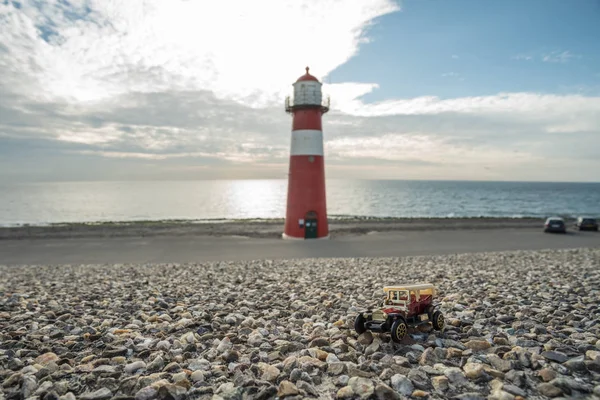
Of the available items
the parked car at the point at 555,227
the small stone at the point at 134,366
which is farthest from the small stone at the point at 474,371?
the parked car at the point at 555,227

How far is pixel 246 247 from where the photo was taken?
2588 cm

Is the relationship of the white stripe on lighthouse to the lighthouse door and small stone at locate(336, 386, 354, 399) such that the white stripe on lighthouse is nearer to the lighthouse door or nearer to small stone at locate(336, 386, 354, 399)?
the lighthouse door

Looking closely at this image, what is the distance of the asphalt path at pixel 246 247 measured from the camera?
73.3 ft

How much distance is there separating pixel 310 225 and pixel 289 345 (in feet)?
70.8

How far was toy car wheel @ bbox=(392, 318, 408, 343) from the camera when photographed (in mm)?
5508

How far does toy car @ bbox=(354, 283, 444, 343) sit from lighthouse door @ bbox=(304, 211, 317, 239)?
20568mm

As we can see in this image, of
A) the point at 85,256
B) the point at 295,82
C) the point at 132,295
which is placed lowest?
the point at 85,256

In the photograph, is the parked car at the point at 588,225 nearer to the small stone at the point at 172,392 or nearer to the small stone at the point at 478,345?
the small stone at the point at 478,345

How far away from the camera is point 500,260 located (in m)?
16.2

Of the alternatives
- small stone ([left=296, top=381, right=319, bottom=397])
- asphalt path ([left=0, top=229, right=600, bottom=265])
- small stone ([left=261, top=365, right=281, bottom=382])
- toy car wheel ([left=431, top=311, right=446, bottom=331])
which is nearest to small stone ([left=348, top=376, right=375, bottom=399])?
small stone ([left=296, top=381, right=319, bottom=397])

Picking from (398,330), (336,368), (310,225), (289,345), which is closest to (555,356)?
(398,330)

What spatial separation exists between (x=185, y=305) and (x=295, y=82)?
67.8 ft

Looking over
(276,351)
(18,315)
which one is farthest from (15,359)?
(276,351)

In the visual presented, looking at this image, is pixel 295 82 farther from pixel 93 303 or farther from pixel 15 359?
pixel 15 359
